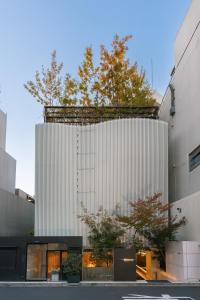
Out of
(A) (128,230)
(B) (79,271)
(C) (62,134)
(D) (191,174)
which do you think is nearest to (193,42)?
(D) (191,174)

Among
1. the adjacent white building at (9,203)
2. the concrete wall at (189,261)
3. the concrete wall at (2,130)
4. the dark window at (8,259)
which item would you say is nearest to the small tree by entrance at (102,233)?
the dark window at (8,259)

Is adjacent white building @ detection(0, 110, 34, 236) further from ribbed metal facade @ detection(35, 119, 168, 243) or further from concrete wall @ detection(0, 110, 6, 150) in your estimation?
ribbed metal facade @ detection(35, 119, 168, 243)

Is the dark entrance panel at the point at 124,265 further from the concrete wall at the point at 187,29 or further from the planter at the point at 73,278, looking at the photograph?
the concrete wall at the point at 187,29

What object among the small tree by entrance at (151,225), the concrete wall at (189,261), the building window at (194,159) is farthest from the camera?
the small tree by entrance at (151,225)

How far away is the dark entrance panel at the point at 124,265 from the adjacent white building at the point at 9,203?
12743 mm

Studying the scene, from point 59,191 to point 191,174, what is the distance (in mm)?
9388

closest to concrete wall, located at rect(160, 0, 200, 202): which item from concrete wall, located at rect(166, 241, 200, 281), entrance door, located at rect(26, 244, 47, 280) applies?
concrete wall, located at rect(166, 241, 200, 281)

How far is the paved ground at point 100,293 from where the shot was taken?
2117cm

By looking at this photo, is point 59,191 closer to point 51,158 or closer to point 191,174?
point 51,158

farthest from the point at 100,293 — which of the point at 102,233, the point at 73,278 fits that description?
the point at 102,233

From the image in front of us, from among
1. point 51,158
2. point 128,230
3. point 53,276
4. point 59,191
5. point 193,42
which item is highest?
point 193,42

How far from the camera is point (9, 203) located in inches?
1639

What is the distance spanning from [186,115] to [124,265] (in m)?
11.5

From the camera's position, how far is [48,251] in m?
31.0
